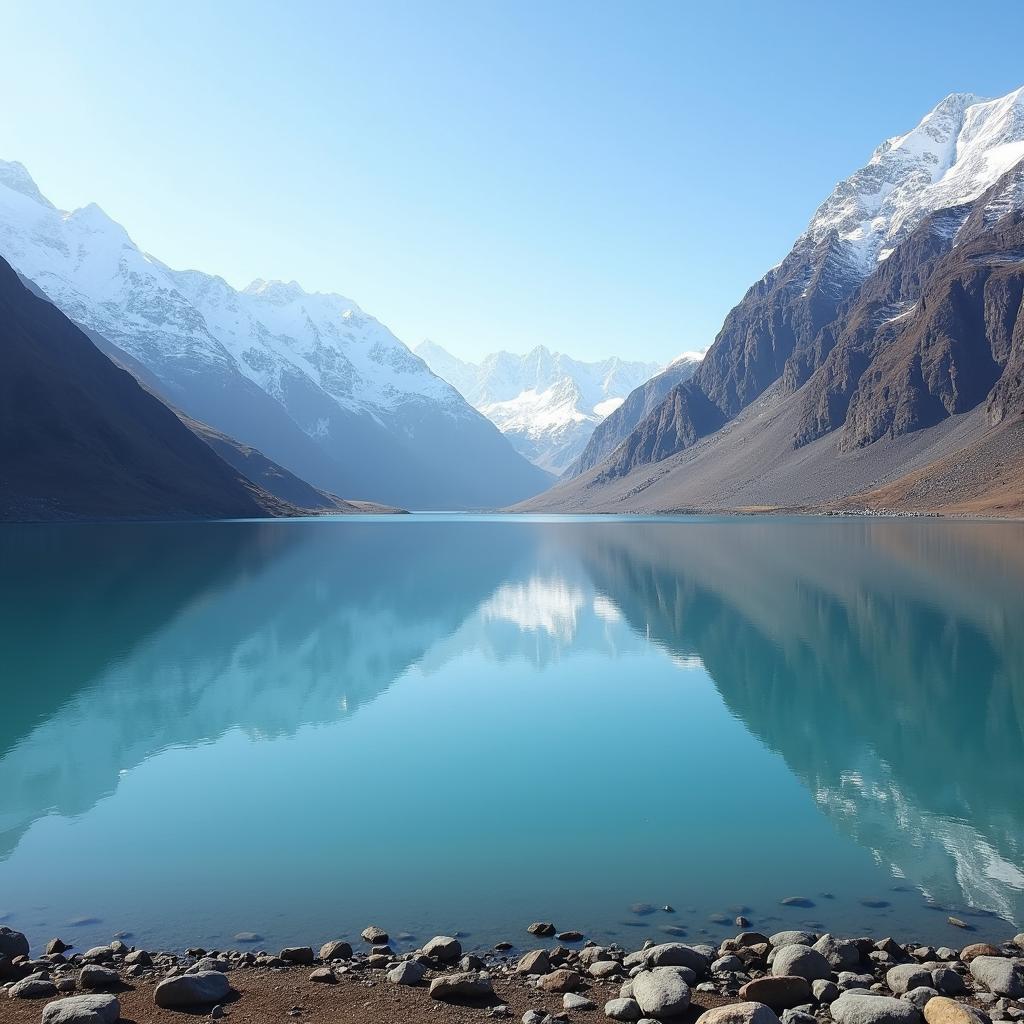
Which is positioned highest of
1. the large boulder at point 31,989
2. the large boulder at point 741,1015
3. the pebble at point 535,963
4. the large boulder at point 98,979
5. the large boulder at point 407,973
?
the large boulder at point 31,989

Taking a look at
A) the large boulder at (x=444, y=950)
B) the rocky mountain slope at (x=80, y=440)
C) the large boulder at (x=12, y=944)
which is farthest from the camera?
the rocky mountain slope at (x=80, y=440)

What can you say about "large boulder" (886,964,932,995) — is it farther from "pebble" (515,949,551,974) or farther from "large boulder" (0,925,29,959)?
"large boulder" (0,925,29,959)

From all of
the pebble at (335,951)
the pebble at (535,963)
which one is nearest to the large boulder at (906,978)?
the pebble at (535,963)

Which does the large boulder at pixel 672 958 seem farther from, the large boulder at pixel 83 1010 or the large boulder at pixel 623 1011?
the large boulder at pixel 83 1010

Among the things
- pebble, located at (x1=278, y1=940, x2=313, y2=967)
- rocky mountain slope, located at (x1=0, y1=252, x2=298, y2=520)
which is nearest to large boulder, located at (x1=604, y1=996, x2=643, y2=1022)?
pebble, located at (x1=278, y1=940, x2=313, y2=967)

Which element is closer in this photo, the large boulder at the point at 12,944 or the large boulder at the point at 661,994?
the large boulder at the point at 661,994

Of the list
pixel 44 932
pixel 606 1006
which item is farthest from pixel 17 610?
pixel 606 1006

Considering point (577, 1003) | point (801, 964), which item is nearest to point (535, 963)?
point (577, 1003)

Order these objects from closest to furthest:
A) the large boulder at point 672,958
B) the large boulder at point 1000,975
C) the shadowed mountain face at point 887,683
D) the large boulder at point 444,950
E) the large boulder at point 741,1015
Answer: the large boulder at point 741,1015
the large boulder at point 1000,975
the large boulder at point 672,958
the large boulder at point 444,950
the shadowed mountain face at point 887,683
